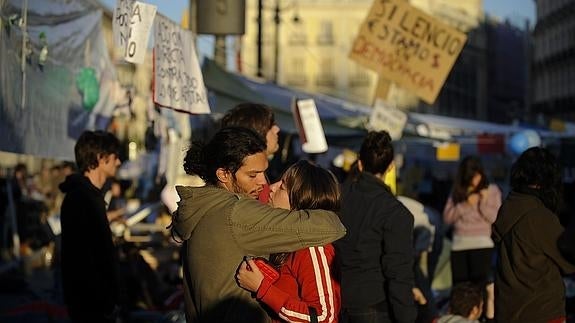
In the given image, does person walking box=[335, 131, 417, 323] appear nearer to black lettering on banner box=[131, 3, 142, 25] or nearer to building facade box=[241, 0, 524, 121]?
black lettering on banner box=[131, 3, 142, 25]

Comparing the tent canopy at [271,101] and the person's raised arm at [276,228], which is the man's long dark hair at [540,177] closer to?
the person's raised arm at [276,228]

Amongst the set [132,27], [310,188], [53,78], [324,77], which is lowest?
[324,77]

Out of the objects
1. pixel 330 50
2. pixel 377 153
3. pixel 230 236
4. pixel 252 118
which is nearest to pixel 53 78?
pixel 377 153

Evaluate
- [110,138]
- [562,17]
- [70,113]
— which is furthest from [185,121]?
[562,17]

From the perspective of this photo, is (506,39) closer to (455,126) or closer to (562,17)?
(562,17)

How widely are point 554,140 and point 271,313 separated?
2139 cm

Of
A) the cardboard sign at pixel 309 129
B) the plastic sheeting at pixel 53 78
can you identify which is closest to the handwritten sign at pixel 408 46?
the cardboard sign at pixel 309 129

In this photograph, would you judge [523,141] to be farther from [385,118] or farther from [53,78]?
[53,78]

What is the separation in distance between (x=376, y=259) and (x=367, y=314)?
287mm

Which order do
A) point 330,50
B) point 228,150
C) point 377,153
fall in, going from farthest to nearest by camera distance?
point 330,50 < point 377,153 < point 228,150

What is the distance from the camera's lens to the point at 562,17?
314 feet

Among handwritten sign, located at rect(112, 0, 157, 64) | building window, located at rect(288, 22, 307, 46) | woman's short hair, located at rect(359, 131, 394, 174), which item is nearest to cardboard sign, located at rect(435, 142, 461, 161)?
handwritten sign, located at rect(112, 0, 157, 64)

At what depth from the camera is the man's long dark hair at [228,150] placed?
4.73 metres

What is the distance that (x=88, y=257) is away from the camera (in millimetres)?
6723
